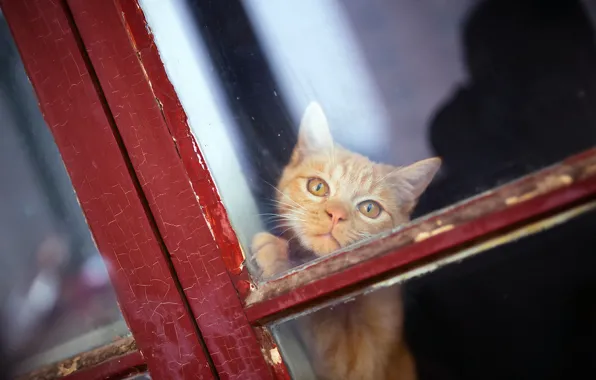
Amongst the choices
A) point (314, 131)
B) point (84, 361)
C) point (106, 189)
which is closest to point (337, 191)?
point (314, 131)

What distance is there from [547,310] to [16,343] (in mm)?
923

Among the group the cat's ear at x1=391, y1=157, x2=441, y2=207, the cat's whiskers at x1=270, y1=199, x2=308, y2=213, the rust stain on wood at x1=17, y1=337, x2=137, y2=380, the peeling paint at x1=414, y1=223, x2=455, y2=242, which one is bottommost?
the rust stain on wood at x1=17, y1=337, x2=137, y2=380

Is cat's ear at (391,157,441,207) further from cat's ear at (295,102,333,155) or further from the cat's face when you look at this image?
cat's ear at (295,102,333,155)

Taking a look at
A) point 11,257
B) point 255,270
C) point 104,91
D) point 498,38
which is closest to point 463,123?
point 498,38

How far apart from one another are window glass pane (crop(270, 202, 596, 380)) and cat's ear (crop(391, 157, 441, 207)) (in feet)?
0.35

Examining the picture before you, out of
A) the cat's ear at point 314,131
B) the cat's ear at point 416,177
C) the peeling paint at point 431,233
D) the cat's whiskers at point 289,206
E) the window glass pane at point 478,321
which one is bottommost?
the window glass pane at point 478,321

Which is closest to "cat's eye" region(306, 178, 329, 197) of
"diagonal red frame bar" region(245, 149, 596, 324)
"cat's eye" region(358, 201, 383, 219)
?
"cat's eye" region(358, 201, 383, 219)

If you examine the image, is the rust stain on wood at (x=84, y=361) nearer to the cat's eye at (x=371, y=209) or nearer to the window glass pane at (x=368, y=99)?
the window glass pane at (x=368, y=99)

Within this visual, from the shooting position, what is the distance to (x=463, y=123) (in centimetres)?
59

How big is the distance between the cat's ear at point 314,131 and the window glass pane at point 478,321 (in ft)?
0.83

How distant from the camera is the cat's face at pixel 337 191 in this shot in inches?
24.9

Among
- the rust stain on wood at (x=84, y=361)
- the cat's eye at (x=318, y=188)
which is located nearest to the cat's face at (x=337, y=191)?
the cat's eye at (x=318, y=188)

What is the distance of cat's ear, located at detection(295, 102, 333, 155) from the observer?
2.18 feet

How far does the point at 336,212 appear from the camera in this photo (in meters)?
0.80
